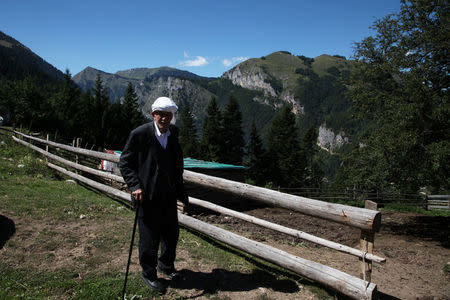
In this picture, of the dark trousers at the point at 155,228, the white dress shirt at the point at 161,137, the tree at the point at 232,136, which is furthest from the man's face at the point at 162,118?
the tree at the point at 232,136

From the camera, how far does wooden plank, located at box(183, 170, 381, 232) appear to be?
2803 mm

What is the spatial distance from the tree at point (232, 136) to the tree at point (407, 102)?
34509 millimetres

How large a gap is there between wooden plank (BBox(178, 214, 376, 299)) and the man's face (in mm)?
2004

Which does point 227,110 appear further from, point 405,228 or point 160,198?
point 160,198

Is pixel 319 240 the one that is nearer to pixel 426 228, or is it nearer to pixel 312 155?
pixel 426 228

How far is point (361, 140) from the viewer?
1179cm

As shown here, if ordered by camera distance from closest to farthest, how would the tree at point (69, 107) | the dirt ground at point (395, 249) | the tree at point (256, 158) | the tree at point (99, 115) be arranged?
the dirt ground at point (395, 249), the tree at point (256, 158), the tree at point (69, 107), the tree at point (99, 115)

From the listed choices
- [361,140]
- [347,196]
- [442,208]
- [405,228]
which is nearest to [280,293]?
[361,140]

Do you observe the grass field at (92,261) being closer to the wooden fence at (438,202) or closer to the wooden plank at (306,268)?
the wooden plank at (306,268)

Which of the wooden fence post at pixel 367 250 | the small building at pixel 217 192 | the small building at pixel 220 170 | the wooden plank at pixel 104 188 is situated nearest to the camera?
the wooden fence post at pixel 367 250

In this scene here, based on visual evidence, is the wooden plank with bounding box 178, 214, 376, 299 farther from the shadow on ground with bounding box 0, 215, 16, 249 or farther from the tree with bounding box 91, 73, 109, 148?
the tree with bounding box 91, 73, 109, 148

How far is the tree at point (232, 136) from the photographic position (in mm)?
46281

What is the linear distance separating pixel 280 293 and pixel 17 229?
162 inches

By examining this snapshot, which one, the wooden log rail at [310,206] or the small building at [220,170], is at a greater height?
the wooden log rail at [310,206]
